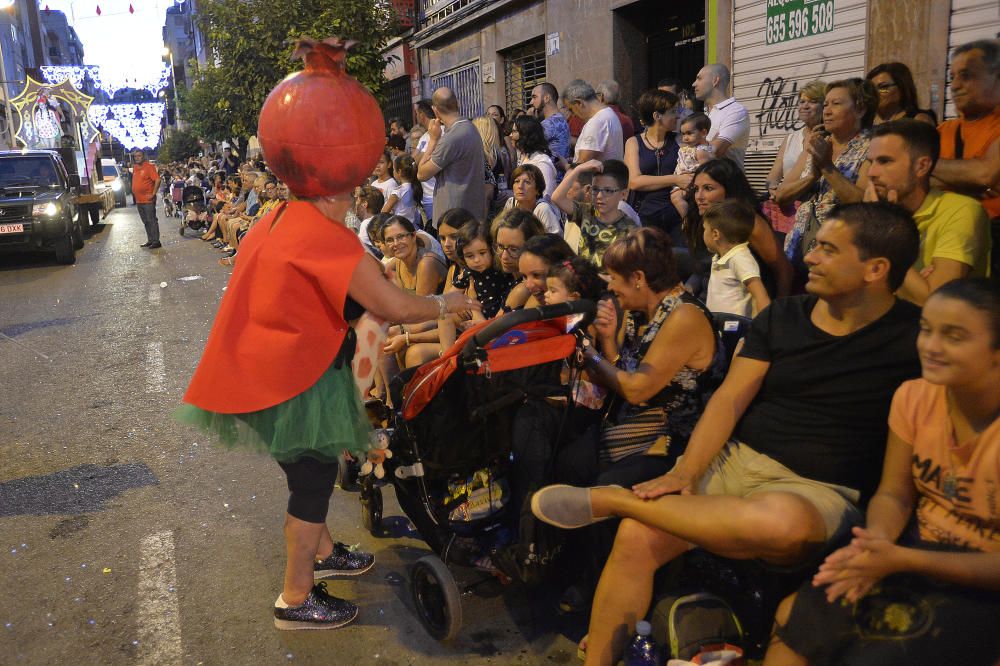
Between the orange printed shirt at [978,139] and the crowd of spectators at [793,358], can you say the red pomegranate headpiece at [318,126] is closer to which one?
the crowd of spectators at [793,358]

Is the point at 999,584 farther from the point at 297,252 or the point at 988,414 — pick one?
the point at 297,252

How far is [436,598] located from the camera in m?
3.20

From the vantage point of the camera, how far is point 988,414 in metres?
2.21

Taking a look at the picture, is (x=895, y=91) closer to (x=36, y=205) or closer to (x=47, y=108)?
(x=36, y=205)

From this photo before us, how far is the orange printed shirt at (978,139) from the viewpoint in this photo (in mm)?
4031

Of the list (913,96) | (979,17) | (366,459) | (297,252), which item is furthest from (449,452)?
(979,17)

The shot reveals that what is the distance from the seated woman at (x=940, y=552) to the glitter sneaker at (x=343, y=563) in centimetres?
197

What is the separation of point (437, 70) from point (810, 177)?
16129mm

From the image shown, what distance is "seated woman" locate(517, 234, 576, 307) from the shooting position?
390 centimetres

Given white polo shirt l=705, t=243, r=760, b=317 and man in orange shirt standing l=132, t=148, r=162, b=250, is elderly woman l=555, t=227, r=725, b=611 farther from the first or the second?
man in orange shirt standing l=132, t=148, r=162, b=250

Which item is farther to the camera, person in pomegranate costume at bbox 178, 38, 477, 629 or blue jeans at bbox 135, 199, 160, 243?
blue jeans at bbox 135, 199, 160, 243

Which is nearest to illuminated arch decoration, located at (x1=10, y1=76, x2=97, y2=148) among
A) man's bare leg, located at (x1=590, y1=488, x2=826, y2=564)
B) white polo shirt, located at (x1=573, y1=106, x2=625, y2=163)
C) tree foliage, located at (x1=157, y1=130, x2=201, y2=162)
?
tree foliage, located at (x1=157, y1=130, x2=201, y2=162)

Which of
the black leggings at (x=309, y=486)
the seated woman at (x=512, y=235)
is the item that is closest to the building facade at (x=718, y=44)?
the seated woman at (x=512, y=235)

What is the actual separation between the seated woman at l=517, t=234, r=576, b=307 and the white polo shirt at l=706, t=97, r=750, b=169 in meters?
2.72
